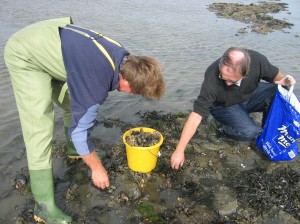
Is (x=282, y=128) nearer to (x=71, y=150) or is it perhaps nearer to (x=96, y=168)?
(x=96, y=168)

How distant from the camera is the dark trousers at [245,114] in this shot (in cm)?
450

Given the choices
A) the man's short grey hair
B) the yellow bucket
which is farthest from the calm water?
the man's short grey hair

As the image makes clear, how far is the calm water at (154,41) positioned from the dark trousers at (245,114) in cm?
139

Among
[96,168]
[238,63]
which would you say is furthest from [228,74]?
[96,168]

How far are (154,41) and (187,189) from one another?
7351 mm

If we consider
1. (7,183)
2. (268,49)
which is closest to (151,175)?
(7,183)

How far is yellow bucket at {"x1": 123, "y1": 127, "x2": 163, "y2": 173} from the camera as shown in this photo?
3613 millimetres

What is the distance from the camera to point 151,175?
4.01 metres

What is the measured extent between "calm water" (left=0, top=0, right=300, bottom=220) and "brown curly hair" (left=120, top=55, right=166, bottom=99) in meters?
2.13

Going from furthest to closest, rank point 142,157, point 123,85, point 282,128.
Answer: point 282,128 < point 142,157 < point 123,85

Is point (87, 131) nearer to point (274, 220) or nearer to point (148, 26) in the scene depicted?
point (274, 220)

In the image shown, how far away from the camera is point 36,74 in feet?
9.25

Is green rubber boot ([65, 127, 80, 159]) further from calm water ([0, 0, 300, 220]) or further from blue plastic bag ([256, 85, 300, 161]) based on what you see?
blue plastic bag ([256, 85, 300, 161])

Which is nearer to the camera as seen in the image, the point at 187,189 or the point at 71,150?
the point at 187,189
